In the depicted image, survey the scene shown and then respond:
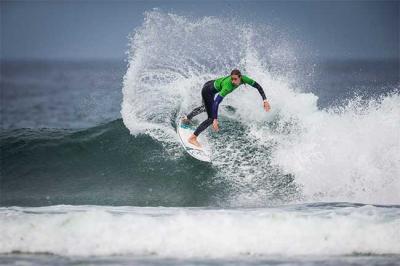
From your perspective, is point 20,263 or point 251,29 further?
point 251,29

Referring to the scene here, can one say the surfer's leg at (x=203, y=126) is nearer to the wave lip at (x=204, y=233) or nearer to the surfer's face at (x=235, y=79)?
the surfer's face at (x=235, y=79)

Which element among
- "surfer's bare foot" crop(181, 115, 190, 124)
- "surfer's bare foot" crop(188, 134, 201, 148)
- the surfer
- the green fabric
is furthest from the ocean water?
the green fabric

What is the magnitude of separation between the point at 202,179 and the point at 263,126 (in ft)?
7.22

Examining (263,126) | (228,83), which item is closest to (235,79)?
(228,83)

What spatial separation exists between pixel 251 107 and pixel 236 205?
12.6 feet

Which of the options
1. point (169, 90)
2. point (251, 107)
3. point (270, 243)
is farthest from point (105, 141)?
point (270, 243)

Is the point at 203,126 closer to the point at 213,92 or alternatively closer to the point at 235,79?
the point at 213,92

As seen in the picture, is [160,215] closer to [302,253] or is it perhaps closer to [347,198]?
[302,253]

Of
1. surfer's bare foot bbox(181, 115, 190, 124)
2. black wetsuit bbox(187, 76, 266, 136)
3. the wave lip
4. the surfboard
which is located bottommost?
the wave lip

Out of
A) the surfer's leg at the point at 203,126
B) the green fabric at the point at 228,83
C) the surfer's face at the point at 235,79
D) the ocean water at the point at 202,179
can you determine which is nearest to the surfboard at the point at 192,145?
the ocean water at the point at 202,179

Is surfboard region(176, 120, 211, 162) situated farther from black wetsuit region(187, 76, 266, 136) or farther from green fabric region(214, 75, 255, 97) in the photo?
green fabric region(214, 75, 255, 97)

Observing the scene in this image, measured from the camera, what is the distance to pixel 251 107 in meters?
12.0

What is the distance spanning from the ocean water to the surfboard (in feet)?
0.56

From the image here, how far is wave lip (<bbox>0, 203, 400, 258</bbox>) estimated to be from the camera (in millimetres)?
6844
